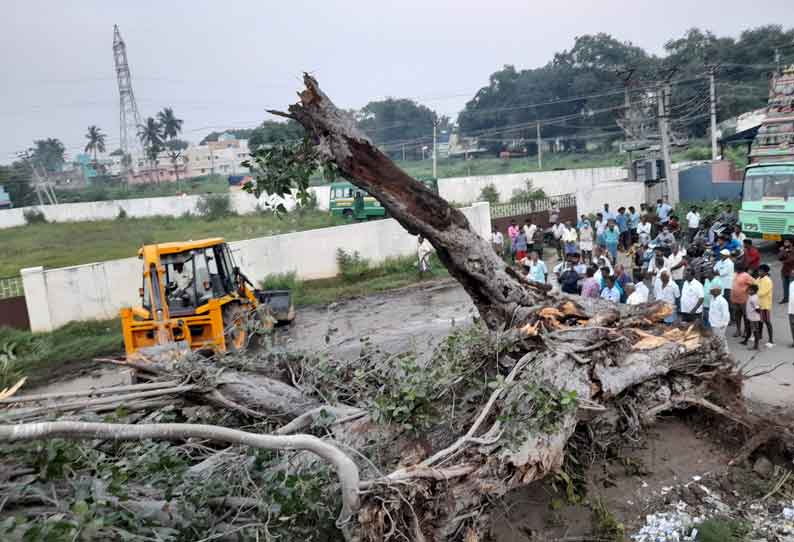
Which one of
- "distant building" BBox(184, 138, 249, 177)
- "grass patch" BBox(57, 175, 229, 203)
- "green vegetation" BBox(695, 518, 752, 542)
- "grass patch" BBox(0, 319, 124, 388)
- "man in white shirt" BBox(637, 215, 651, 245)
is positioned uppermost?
"distant building" BBox(184, 138, 249, 177)

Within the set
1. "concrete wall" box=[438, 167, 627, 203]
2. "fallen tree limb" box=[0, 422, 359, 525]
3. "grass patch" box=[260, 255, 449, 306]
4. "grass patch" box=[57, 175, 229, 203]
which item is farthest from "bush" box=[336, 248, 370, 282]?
"grass patch" box=[57, 175, 229, 203]

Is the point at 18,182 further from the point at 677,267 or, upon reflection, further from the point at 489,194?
the point at 677,267

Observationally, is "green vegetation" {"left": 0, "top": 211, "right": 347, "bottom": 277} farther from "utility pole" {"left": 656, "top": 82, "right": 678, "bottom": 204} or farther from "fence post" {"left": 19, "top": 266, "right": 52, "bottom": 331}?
"utility pole" {"left": 656, "top": 82, "right": 678, "bottom": 204}

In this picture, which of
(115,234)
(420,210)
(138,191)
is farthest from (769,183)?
(138,191)

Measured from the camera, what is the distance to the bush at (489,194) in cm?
3453

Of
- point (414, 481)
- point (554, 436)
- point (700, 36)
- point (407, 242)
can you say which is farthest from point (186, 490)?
point (700, 36)

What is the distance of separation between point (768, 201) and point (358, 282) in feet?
34.0

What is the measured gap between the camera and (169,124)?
75.1 meters

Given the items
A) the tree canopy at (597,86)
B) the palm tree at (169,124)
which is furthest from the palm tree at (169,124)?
the tree canopy at (597,86)

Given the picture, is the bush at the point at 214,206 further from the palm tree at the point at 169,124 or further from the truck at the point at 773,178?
the palm tree at the point at 169,124

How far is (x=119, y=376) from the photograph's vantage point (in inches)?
464

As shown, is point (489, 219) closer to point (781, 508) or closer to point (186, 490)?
point (781, 508)

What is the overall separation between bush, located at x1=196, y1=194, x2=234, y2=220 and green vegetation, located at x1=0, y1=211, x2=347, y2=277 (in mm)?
677

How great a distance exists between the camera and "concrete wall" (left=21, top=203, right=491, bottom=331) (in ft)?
45.7
